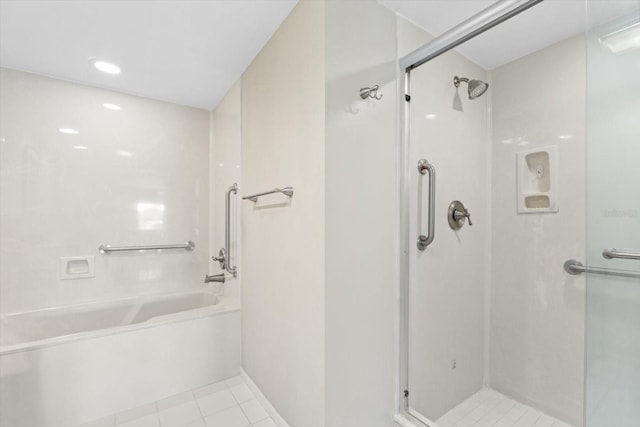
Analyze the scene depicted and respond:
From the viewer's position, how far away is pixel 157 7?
1.40 meters

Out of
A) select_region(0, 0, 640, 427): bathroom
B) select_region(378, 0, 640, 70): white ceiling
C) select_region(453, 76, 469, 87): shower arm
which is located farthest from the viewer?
select_region(453, 76, 469, 87): shower arm

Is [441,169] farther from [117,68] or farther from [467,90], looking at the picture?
[117,68]

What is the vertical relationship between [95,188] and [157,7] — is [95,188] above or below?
below

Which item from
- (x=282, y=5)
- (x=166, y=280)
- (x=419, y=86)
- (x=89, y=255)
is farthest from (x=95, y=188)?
(x=419, y=86)

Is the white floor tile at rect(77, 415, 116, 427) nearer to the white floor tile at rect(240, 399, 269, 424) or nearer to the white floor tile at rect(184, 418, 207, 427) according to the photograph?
the white floor tile at rect(184, 418, 207, 427)

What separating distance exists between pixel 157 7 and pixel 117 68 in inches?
32.9

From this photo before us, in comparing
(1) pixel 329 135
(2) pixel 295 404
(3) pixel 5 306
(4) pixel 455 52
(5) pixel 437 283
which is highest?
(4) pixel 455 52

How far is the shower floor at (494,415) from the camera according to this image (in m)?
1.63

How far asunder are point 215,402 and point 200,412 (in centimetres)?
11

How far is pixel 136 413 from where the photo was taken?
1688 mm

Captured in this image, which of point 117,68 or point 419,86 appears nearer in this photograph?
point 419,86

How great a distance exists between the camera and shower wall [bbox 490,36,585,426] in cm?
160

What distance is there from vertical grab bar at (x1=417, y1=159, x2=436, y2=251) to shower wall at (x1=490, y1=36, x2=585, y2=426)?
0.71 m

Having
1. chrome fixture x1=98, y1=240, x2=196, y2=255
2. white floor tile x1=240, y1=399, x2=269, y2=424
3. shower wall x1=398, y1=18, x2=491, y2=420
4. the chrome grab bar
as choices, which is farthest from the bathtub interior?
the chrome grab bar
